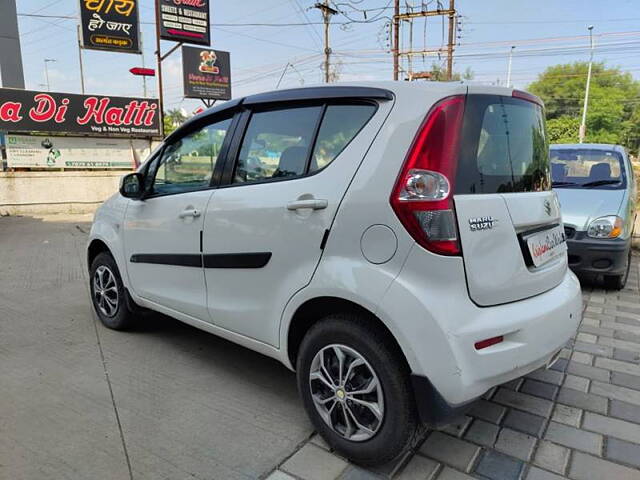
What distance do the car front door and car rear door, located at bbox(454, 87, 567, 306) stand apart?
1521 millimetres

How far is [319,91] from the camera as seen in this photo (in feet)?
7.95

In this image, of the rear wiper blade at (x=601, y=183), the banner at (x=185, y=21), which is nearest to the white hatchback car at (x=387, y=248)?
the rear wiper blade at (x=601, y=183)

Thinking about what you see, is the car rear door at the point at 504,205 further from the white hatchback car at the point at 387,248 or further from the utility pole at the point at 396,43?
the utility pole at the point at 396,43

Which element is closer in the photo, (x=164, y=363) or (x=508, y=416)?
(x=508, y=416)

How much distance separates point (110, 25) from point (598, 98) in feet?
183

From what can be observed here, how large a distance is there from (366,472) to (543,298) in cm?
116

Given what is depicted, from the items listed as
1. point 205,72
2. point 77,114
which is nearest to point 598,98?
point 205,72

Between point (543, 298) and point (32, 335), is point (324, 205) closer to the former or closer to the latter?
point (543, 298)

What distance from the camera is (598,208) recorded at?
16.4ft

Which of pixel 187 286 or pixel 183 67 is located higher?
pixel 183 67

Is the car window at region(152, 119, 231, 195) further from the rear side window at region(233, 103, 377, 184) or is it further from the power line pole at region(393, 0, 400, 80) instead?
the power line pole at region(393, 0, 400, 80)

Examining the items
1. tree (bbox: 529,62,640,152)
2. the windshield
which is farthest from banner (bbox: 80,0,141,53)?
tree (bbox: 529,62,640,152)

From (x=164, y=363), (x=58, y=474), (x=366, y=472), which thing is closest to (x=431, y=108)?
(x=366, y=472)

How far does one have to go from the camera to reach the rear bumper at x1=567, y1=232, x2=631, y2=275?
15.7 ft
